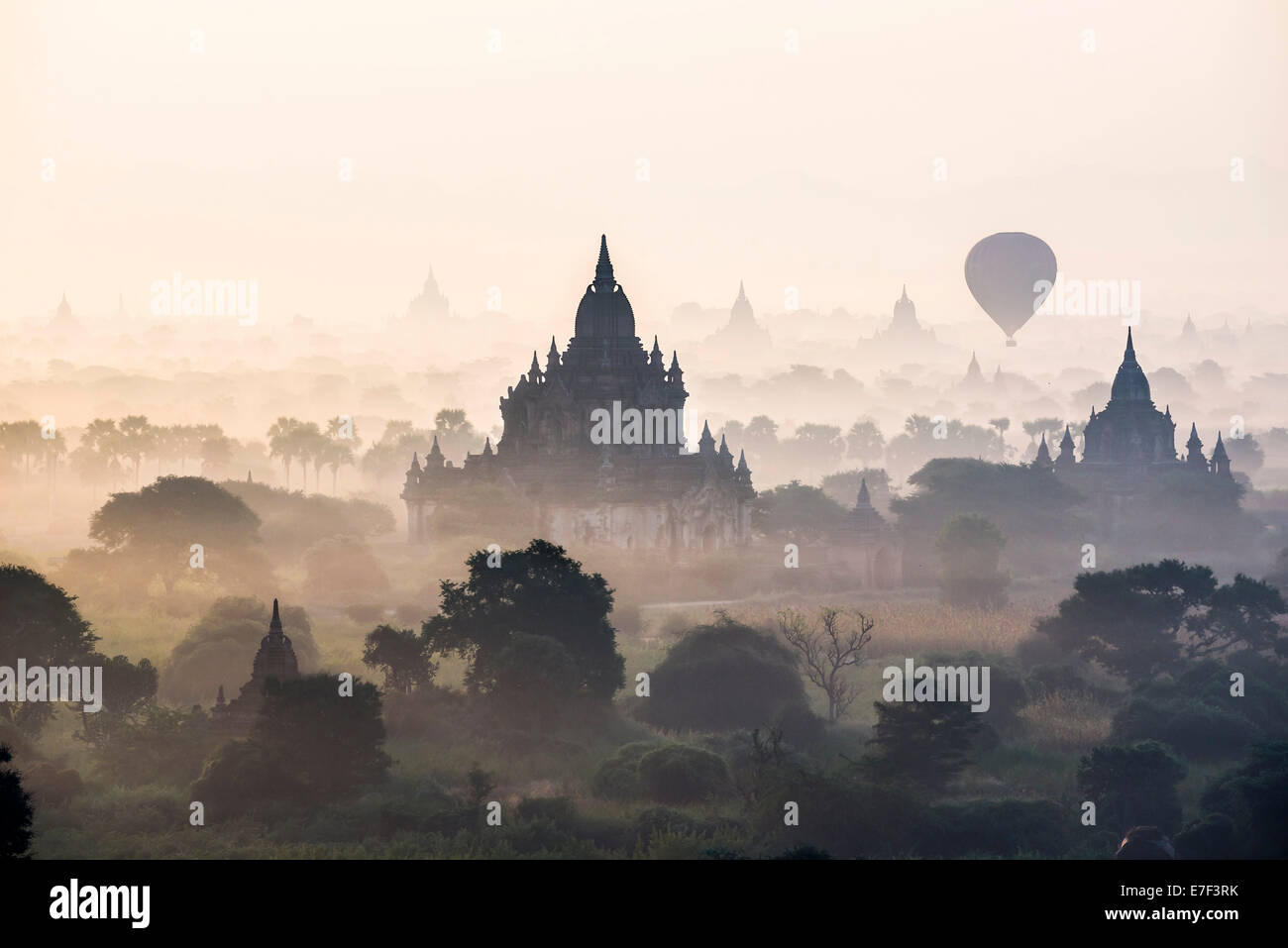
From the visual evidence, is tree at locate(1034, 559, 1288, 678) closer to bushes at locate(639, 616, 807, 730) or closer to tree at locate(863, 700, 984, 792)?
bushes at locate(639, 616, 807, 730)

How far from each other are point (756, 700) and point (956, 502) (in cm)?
5035

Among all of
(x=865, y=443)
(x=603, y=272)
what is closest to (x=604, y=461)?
(x=603, y=272)

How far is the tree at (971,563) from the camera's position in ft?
259

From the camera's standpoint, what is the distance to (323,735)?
1711 inches

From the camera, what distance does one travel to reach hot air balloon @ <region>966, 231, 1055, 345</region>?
15500 cm

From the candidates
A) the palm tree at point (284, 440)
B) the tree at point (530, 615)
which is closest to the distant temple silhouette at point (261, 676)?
the tree at point (530, 615)

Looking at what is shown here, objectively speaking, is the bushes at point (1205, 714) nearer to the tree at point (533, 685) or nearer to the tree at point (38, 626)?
the tree at point (533, 685)

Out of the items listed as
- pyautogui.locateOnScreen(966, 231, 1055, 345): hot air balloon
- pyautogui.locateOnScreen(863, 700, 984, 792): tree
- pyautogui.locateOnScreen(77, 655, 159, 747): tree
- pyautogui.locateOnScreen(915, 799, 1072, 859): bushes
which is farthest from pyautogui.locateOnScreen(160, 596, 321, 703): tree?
pyautogui.locateOnScreen(966, 231, 1055, 345): hot air balloon

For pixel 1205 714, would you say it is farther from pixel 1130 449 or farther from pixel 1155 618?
pixel 1130 449

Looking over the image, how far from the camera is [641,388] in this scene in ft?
308

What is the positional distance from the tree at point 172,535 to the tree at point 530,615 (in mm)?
25046

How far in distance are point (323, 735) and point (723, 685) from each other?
672 inches
